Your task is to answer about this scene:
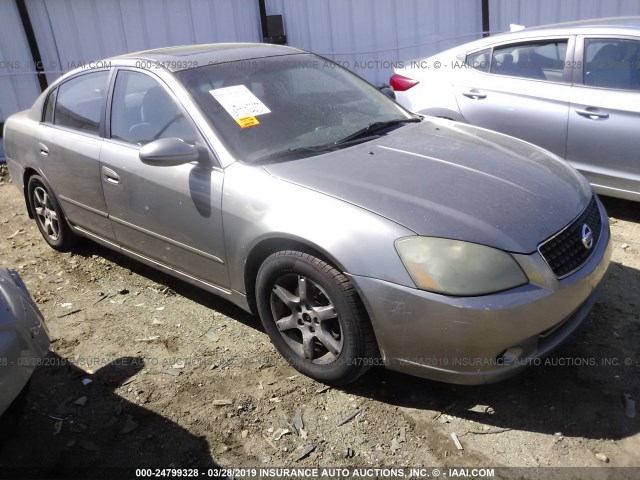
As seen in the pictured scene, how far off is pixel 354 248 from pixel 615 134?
115 inches

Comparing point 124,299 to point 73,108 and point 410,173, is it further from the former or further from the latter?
point 410,173

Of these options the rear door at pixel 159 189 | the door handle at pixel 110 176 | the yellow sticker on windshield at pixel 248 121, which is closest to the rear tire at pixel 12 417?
the rear door at pixel 159 189

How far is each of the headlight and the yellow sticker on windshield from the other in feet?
3.97

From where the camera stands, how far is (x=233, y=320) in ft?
12.2

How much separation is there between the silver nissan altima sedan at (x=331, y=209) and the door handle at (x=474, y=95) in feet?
4.93

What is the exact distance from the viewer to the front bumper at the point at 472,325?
2.44 meters

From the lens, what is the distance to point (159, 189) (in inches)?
134

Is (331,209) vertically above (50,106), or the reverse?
(50,106)

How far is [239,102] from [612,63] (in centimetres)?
312

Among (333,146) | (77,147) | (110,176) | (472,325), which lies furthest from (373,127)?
(77,147)

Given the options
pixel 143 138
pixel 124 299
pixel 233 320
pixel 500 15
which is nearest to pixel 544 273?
pixel 233 320

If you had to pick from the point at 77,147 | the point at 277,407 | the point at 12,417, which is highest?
the point at 77,147

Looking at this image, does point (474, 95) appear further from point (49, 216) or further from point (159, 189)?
point (49, 216)

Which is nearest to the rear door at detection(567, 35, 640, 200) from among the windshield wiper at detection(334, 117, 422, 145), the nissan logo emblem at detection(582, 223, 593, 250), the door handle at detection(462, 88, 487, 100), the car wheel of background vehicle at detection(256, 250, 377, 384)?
the door handle at detection(462, 88, 487, 100)
